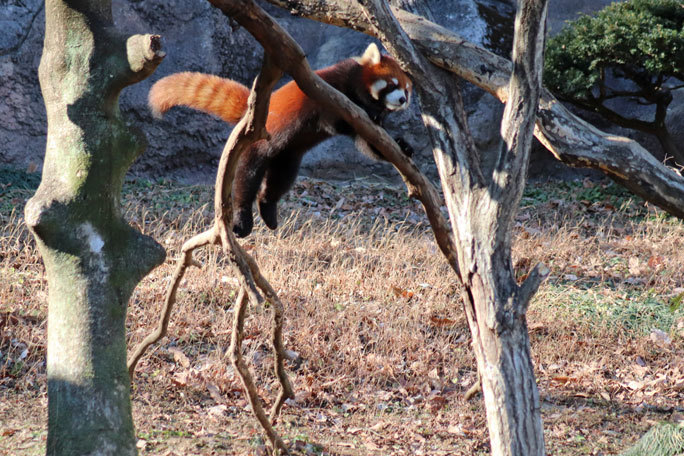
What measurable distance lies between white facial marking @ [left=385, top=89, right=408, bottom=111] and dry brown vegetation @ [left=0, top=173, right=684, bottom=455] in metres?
1.47

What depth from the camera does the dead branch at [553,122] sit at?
8.29 ft

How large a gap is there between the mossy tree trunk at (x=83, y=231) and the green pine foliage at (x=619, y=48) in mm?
6805

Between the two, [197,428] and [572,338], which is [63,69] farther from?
[572,338]

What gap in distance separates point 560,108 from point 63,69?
6.42ft

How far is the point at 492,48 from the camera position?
9500 mm

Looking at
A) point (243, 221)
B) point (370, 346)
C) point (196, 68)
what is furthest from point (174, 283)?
point (196, 68)

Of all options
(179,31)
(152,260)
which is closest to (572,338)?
(152,260)

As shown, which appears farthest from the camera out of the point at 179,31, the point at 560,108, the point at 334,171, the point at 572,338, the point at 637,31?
the point at 334,171

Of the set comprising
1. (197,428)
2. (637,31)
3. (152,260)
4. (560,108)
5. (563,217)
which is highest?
(637,31)

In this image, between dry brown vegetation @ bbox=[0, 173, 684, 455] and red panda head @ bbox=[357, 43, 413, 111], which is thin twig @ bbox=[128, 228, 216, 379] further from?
red panda head @ bbox=[357, 43, 413, 111]

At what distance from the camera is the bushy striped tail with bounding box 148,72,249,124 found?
397cm

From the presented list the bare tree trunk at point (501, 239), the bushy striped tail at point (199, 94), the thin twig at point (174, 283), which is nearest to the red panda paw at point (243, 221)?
the bushy striped tail at point (199, 94)

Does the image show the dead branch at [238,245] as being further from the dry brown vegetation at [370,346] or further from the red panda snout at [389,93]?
the red panda snout at [389,93]

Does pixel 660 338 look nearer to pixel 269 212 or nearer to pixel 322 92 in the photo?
pixel 269 212
